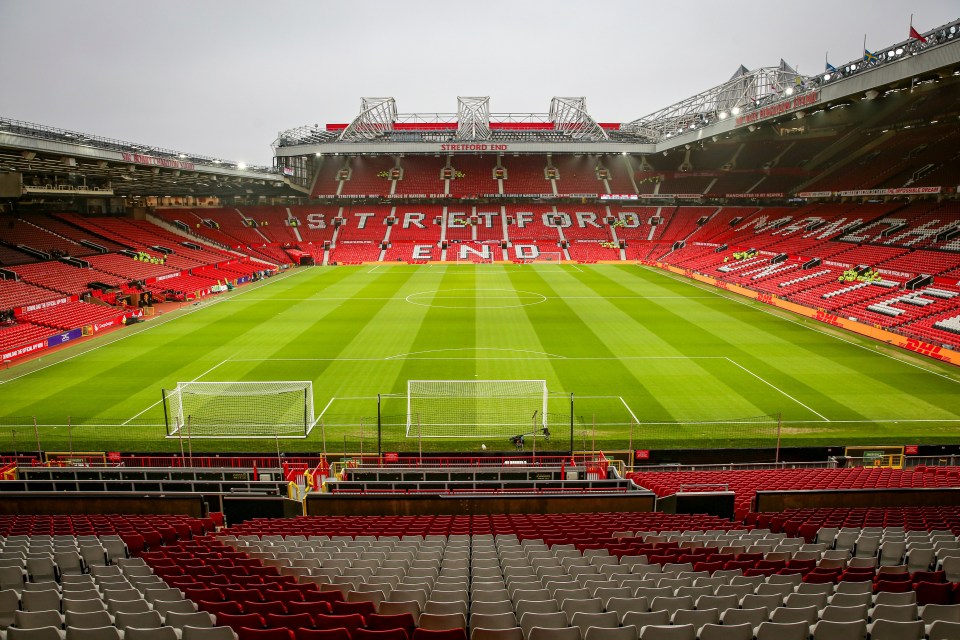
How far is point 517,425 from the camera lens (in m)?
20.0

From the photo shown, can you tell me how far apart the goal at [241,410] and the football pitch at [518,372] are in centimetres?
38

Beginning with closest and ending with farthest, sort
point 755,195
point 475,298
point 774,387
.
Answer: point 774,387 < point 475,298 < point 755,195

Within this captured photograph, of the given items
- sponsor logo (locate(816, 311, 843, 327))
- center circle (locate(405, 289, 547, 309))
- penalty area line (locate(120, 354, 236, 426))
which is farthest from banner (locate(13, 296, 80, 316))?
sponsor logo (locate(816, 311, 843, 327))

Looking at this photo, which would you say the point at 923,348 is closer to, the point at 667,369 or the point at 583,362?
the point at 667,369

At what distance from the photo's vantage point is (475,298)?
42.5 meters

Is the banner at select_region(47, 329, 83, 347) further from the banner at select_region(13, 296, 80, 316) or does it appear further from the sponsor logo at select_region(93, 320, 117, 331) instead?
the banner at select_region(13, 296, 80, 316)

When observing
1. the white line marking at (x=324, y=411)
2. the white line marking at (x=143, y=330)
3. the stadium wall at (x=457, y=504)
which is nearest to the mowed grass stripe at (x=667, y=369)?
the stadium wall at (x=457, y=504)

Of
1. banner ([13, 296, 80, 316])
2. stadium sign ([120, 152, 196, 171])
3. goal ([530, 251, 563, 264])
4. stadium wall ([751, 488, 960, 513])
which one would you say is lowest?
stadium wall ([751, 488, 960, 513])

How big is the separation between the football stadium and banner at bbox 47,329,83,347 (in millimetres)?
170

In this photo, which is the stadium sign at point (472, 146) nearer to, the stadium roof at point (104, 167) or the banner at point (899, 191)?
the stadium roof at point (104, 167)

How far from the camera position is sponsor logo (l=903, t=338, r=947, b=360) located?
2683 centimetres

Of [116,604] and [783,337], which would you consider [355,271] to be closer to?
[783,337]

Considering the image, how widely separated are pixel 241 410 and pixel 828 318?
32271 mm

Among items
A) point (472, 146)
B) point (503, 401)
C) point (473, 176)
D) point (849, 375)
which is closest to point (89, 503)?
point (503, 401)
